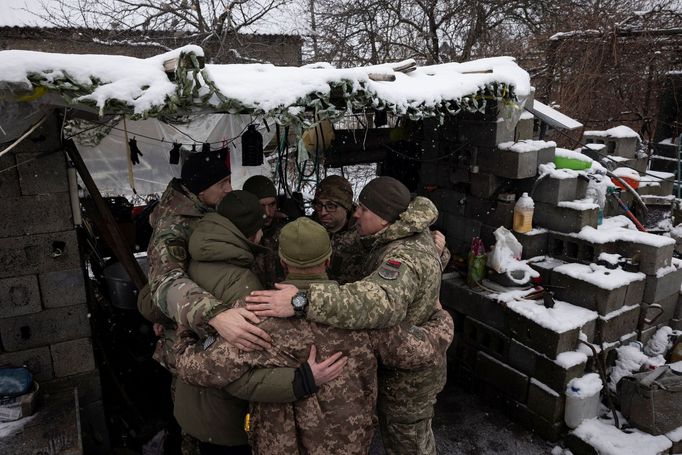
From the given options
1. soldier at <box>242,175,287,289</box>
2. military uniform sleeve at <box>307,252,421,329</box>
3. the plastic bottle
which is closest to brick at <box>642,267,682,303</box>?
the plastic bottle

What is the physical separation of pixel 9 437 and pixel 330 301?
243 centimetres

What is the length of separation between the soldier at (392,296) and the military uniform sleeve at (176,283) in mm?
306

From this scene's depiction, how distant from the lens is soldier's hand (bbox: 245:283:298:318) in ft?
6.76

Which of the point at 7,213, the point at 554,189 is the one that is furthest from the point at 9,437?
the point at 554,189

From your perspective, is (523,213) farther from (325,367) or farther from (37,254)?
(37,254)

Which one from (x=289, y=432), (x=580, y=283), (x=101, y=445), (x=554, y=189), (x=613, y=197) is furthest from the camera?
(x=613, y=197)

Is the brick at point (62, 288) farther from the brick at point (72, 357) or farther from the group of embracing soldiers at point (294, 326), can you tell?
the group of embracing soldiers at point (294, 326)

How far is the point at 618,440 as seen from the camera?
3914 millimetres

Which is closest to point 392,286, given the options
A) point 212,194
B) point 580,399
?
point 212,194

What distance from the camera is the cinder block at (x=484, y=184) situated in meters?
5.02

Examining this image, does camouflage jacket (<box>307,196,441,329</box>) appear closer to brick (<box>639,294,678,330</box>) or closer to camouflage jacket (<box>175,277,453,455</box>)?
camouflage jacket (<box>175,277,453,455</box>)

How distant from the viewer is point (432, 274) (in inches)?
107

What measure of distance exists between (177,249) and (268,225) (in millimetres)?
1391

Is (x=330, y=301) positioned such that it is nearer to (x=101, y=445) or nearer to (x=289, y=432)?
(x=289, y=432)
